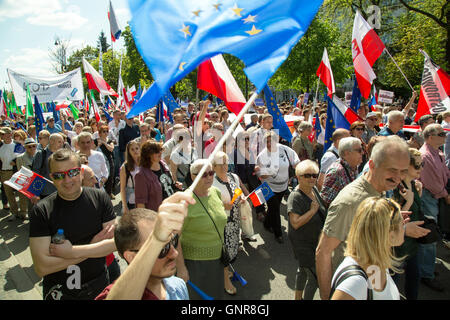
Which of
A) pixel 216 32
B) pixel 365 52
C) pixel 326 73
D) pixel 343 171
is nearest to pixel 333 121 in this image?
pixel 343 171

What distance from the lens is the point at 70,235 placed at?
2.41 metres

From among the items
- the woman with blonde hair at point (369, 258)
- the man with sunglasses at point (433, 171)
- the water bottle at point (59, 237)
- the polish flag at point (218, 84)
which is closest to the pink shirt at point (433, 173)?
the man with sunglasses at point (433, 171)

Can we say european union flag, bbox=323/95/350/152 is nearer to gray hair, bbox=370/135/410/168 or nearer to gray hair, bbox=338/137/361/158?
gray hair, bbox=338/137/361/158

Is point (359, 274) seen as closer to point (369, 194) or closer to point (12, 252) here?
point (369, 194)

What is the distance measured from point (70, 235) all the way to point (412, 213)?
3.19 meters

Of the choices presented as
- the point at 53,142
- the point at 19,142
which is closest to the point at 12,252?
the point at 53,142

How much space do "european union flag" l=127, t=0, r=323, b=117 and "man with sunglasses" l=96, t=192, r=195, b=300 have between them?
2.53 feet

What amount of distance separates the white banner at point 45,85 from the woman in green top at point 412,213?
10772mm

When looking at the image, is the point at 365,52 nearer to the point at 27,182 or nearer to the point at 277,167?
the point at 277,167

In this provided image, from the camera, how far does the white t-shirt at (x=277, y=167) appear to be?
5.30 metres

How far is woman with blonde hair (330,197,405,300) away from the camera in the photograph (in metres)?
1.74

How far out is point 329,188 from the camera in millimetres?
3645

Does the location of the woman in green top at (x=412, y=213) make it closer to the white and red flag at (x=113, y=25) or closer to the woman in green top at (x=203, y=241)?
the woman in green top at (x=203, y=241)

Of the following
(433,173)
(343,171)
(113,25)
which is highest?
(113,25)
